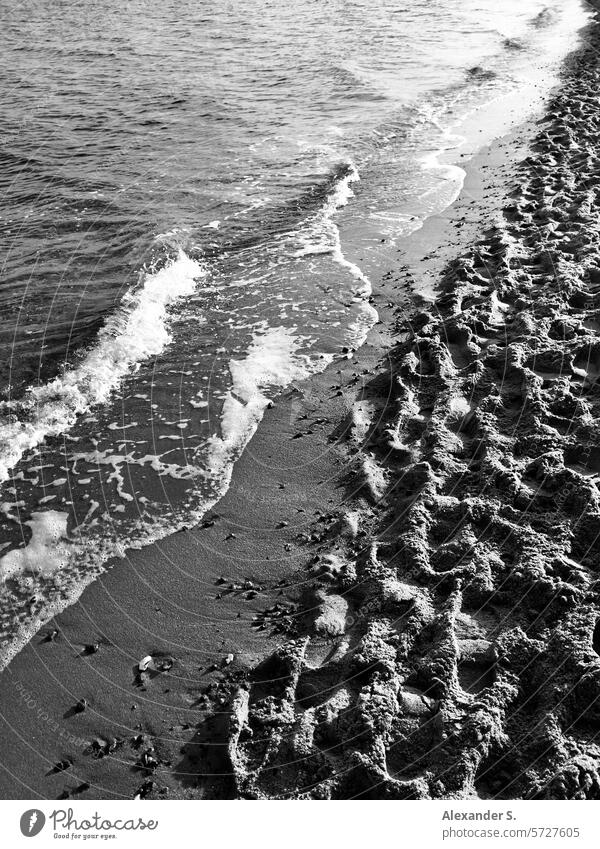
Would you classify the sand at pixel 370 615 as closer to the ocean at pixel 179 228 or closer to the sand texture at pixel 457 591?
the sand texture at pixel 457 591

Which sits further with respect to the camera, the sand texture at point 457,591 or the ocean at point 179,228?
the ocean at point 179,228

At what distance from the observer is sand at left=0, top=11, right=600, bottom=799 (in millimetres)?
5402

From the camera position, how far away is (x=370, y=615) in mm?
6434

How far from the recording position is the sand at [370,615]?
5402 mm

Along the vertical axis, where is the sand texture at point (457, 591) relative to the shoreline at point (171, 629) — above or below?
above

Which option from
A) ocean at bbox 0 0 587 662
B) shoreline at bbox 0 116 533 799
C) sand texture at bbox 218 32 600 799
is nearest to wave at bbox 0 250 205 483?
ocean at bbox 0 0 587 662

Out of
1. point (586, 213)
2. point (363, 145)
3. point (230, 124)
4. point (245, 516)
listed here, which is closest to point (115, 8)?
point (230, 124)

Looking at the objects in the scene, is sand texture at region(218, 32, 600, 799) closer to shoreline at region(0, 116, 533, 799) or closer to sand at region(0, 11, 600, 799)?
sand at region(0, 11, 600, 799)

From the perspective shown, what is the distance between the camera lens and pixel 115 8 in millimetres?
32000

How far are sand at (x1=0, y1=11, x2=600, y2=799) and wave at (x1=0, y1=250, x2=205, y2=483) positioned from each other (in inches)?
95.5

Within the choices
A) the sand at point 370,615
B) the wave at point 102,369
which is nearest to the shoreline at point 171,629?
the sand at point 370,615

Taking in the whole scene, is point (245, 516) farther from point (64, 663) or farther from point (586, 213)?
point (586, 213)
